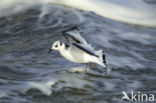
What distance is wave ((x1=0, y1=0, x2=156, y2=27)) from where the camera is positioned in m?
12.4

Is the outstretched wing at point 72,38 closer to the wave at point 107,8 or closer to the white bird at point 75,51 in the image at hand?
the white bird at point 75,51

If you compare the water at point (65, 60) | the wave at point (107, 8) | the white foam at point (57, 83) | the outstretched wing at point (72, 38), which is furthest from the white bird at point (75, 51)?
the wave at point (107, 8)

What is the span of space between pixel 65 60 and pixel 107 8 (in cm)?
411

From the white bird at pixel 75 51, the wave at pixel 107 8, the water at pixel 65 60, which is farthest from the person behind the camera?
the wave at pixel 107 8

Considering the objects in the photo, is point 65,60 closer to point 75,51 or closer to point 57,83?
point 75,51

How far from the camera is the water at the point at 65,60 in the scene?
7087 mm

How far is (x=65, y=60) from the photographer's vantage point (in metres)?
9.27

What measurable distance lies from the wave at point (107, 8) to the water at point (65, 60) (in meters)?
0.25

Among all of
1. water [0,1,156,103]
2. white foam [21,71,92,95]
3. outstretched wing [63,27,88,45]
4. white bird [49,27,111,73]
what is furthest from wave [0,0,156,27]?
white foam [21,71,92,95]

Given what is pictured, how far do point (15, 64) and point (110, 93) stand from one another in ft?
7.05

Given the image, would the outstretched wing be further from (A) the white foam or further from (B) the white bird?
(A) the white foam

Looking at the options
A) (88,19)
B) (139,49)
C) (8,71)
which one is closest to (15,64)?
(8,71)

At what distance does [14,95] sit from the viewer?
6.74 metres

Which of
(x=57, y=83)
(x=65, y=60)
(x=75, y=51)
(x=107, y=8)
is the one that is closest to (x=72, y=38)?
(x=75, y=51)
